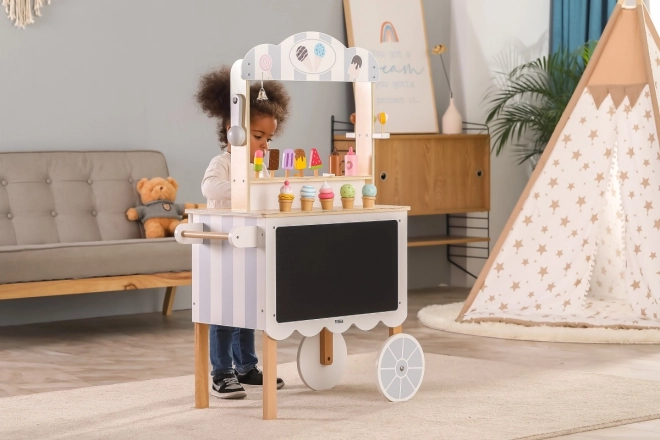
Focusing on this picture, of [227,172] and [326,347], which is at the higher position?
[227,172]

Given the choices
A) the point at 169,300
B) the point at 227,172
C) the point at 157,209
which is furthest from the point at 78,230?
the point at 227,172

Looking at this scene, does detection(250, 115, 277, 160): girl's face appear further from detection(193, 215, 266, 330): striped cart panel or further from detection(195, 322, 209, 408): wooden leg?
detection(195, 322, 209, 408): wooden leg

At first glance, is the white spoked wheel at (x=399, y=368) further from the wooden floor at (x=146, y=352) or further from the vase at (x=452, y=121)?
the vase at (x=452, y=121)

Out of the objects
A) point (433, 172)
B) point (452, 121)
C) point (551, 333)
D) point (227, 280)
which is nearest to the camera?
point (227, 280)

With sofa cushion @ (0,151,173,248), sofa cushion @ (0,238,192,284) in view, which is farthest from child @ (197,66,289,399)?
sofa cushion @ (0,151,173,248)

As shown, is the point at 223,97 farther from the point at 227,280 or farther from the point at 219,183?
the point at 227,280

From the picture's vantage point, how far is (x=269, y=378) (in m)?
3.12

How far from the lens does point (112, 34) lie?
5.51 metres

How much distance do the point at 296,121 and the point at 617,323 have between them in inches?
87.2

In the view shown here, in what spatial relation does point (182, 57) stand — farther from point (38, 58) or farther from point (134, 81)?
point (38, 58)

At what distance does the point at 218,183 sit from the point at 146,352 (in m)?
1.32

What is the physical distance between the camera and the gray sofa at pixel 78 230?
4621mm

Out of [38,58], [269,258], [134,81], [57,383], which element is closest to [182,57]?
[134,81]

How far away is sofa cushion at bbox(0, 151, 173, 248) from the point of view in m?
5.06
